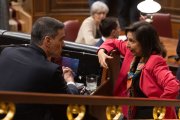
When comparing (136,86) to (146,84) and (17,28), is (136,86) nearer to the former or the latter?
(146,84)

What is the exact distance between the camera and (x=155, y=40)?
8.37 feet

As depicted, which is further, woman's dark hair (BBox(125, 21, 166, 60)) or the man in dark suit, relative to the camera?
woman's dark hair (BBox(125, 21, 166, 60))

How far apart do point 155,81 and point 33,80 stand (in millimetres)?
860

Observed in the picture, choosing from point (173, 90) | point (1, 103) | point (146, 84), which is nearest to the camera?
point (1, 103)

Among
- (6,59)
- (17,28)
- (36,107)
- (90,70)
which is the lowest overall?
(17,28)

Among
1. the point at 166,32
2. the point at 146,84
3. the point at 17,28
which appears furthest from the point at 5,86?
the point at 17,28

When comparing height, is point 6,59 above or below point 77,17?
above

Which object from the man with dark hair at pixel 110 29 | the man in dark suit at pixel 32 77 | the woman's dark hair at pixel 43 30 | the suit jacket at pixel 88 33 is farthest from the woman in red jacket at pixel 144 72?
the suit jacket at pixel 88 33

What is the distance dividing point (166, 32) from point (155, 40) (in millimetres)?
3102

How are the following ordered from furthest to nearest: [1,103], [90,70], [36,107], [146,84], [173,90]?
[90,70], [146,84], [173,90], [36,107], [1,103]

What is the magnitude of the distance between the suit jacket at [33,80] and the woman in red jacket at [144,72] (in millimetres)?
669

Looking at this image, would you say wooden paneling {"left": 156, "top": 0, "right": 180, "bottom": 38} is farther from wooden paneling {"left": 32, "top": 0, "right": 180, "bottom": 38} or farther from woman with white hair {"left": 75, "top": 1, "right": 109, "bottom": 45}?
woman with white hair {"left": 75, "top": 1, "right": 109, "bottom": 45}

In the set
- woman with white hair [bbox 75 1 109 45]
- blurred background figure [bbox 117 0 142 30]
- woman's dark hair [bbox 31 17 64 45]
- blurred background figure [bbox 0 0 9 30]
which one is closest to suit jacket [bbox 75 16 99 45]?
woman with white hair [bbox 75 1 109 45]

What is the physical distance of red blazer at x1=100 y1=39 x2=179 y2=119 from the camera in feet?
7.47
